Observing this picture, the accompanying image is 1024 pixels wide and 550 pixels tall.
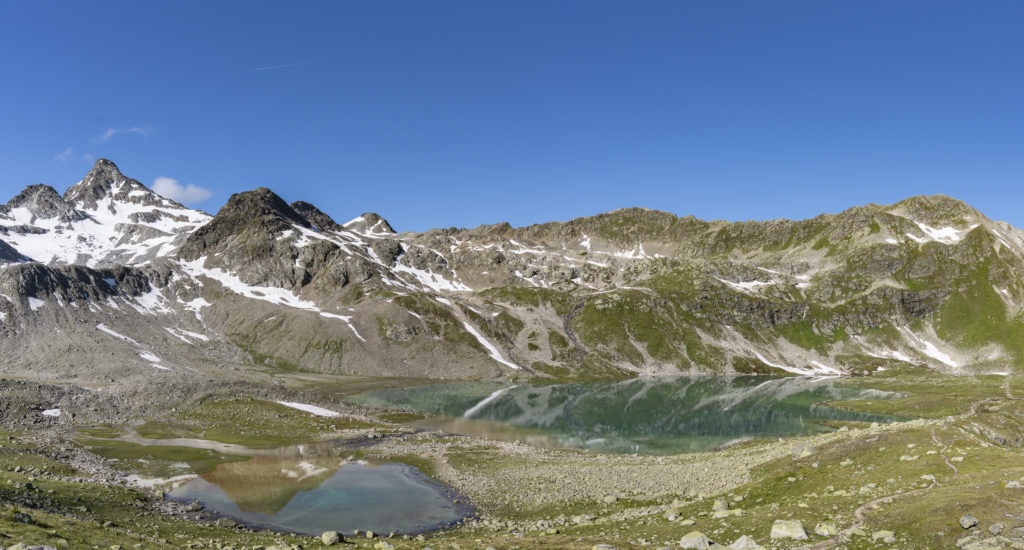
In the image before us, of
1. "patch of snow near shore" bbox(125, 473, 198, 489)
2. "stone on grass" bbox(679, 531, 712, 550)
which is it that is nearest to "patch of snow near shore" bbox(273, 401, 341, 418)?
"patch of snow near shore" bbox(125, 473, 198, 489)

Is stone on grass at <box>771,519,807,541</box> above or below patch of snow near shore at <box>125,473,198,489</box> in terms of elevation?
above

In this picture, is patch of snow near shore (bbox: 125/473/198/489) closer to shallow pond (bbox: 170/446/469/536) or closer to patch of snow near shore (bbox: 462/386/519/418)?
shallow pond (bbox: 170/446/469/536)

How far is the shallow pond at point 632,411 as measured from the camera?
9869cm

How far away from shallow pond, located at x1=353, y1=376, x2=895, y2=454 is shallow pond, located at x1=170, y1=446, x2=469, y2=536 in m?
34.8

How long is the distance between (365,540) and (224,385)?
10125cm

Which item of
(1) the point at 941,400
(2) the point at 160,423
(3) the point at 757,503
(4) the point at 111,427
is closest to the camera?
(3) the point at 757,503

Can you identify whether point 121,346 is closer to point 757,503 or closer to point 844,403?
point 757,503

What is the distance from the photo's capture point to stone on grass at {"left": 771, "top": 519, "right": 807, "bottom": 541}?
2525 centimetres

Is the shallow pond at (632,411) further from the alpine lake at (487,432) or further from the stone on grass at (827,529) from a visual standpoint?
the stone on grass at (827,529)

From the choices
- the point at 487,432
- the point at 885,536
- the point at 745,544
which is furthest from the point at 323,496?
the point at 885,536

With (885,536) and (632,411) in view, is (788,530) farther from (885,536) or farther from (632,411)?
(632,411)

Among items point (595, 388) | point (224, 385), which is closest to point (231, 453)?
point (224, 385)

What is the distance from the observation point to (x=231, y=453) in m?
73.4

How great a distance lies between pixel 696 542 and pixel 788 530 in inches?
175
